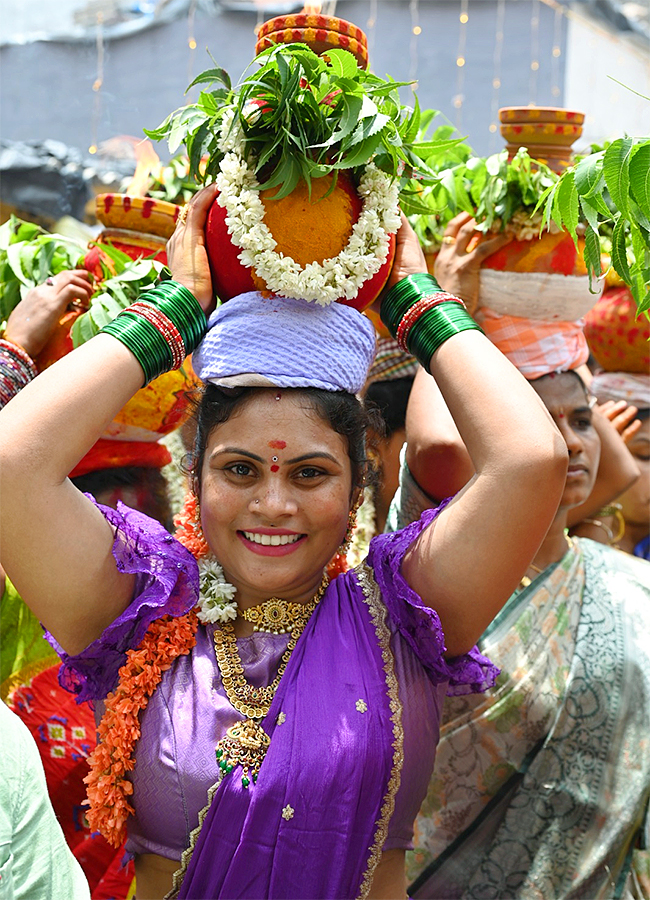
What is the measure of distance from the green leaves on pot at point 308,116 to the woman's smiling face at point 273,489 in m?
0.46

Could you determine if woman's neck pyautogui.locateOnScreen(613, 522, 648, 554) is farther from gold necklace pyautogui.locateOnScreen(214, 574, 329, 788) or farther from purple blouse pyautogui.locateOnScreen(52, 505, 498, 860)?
gold necklace pyautogui.locateOnScreen(214, 574, 329, 788)

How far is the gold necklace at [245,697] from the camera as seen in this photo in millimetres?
2039

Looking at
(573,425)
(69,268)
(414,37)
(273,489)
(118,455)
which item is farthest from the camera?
(414,37)

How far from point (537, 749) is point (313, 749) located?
3.61 ft

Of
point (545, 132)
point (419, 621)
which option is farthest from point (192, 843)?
point (545, 132)

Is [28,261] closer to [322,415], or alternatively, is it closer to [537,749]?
[322,415]

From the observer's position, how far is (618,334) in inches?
176

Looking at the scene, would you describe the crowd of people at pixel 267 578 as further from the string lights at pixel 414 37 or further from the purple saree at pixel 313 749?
the string lights at pixel 414 37

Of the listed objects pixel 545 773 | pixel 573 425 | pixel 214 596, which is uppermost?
pixel 214 596

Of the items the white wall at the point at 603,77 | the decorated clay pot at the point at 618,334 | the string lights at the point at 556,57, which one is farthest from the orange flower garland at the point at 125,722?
the string lights at the point at 556,57

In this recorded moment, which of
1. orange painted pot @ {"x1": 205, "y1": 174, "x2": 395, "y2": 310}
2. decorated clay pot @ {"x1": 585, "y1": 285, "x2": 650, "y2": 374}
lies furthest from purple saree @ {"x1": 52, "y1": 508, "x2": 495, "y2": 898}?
decorated clay pot @ {"x1": 585, "y1": 285, "x2": 650, "y2": 374}

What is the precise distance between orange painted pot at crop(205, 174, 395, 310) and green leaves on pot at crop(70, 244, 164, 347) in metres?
0.32

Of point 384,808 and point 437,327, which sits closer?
point 384,808

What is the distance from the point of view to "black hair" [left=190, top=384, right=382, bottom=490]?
2182 millimetres
